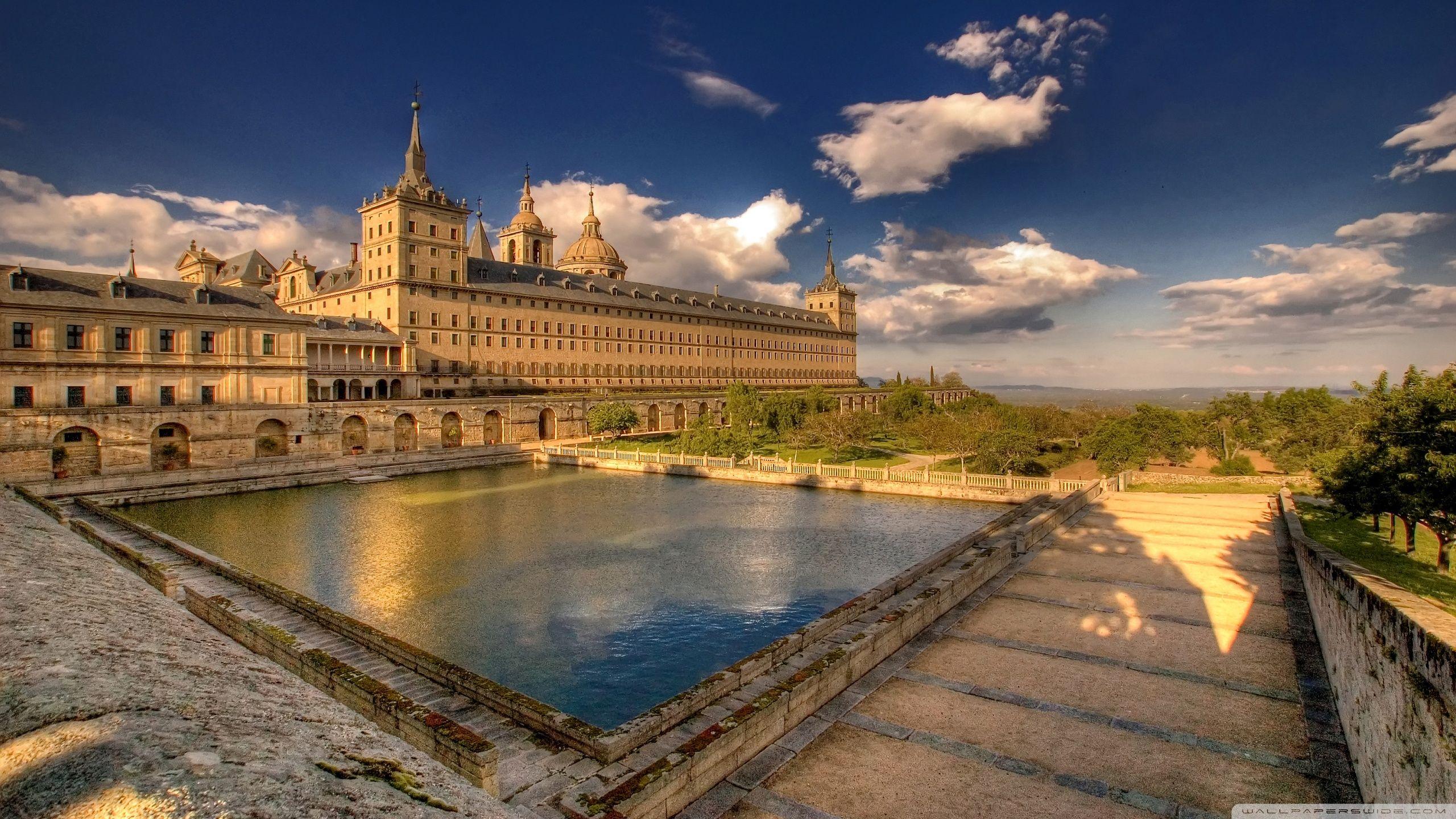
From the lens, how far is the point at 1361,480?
1667 cm

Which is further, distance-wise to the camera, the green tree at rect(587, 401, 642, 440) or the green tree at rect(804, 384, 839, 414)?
the green tree at rect(804, 384, 839, 414)

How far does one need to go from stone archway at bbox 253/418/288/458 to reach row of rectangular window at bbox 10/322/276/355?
15.8 ft

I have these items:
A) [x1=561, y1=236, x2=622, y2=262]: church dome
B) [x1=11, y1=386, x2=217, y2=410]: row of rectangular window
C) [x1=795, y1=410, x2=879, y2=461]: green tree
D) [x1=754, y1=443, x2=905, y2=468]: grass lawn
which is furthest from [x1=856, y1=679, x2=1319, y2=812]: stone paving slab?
[x1=561, y1=236, x2=622, y2=262]: church dome

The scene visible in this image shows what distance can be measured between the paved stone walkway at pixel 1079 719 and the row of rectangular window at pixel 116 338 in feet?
155

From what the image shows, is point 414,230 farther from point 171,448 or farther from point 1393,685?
point 1393,685

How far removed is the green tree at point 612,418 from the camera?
5906 centimetres

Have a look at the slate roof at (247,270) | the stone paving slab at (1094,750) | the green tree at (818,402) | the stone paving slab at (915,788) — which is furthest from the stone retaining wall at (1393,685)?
the slate roof at (247,270)

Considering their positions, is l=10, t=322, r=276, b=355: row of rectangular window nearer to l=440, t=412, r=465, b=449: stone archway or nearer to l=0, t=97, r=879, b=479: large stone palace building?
l=0, t=97, r=879, b=479: large stone palace building

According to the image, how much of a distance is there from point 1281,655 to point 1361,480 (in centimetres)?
663

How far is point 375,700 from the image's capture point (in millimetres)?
9602

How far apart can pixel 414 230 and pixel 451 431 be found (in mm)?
18527

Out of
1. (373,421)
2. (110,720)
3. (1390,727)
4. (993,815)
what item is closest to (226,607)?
(110,720)

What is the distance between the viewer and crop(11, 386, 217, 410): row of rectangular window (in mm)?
36031

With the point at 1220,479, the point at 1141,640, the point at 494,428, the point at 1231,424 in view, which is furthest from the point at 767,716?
the point at 1231,424
